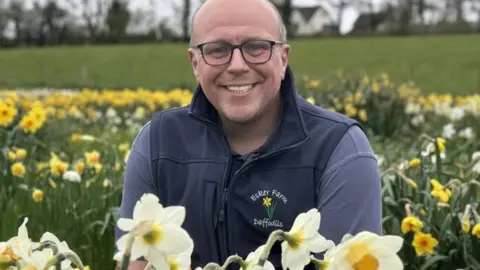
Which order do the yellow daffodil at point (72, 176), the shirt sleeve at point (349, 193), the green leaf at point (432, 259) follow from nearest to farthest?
the shirt sleeve at point (349, 193)
the green leaf at point (432, 259)
the yellow daffodil at point (72, 176)

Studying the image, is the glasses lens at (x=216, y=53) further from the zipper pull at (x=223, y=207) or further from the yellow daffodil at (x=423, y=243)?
the yellow daffodil at (x=423, y=243)

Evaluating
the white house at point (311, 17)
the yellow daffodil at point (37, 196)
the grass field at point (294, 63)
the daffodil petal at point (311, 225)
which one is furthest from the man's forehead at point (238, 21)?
the white house at point (311, 17)

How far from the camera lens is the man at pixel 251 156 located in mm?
1874

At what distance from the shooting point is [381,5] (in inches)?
1620

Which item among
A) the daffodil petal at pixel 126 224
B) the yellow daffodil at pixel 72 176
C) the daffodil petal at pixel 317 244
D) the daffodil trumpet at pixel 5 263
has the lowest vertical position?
the yellow daffodil at pixel 72 176

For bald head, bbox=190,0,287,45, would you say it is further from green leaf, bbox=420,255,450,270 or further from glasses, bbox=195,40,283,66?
green leaf, bbox=420,255,450,270

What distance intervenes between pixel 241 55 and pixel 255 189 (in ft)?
1.24

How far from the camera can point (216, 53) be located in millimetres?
1911

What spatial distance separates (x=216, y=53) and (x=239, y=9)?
14 cm

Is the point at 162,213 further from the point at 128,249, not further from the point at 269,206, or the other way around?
the point at 269,206

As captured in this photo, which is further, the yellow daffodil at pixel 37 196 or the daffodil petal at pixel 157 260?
the yellow daffodil at pixel 37 196

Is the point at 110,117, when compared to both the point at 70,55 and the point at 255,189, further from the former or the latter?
the point at 70,55

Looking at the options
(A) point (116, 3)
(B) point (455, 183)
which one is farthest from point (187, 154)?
(A) point (116, 3)

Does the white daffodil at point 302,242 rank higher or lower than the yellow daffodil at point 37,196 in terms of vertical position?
higher
